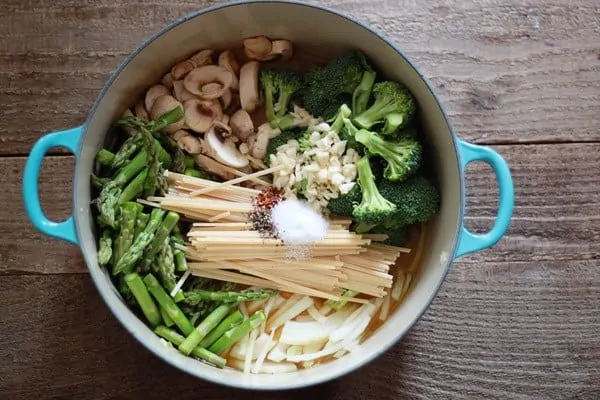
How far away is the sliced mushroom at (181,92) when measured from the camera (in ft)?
4.75

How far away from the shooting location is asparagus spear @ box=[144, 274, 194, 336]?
1.36 meters

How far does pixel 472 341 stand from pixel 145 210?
694 mm

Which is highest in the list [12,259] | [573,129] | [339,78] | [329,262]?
[339,78]

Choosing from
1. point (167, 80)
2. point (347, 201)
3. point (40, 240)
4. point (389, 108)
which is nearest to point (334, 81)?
point (389, 108)

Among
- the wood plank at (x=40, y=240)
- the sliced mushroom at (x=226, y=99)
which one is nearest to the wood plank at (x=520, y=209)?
the wood plank at (x=40, y=240)

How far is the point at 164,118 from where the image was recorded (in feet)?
4.60

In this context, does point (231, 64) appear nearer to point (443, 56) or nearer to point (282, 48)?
point (282, 48)

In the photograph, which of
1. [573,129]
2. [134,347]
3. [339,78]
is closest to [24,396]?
[134,347]

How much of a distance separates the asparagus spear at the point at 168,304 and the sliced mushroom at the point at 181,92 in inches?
13.8

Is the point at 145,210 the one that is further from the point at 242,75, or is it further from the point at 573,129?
the point at 573,129

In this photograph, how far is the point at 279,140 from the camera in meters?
1.42

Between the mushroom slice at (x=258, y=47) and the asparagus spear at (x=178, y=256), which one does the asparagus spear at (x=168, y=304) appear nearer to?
the asparagus spear at (x=178, y=256)

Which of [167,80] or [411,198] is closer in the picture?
[411,198]

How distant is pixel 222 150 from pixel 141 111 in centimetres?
18
